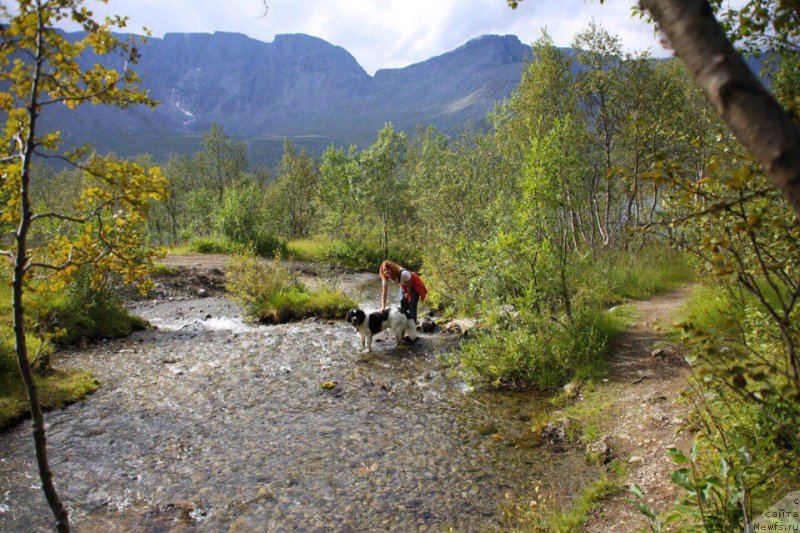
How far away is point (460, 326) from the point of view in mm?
13484

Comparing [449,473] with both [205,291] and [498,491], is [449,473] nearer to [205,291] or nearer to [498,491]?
[498,491]

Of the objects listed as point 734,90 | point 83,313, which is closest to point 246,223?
point 83,313

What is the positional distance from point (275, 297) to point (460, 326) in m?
7.32

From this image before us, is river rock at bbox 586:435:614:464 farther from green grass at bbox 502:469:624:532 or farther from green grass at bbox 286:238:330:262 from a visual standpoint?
green grass at bbox 286:238:330:262

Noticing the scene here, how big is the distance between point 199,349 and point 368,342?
16.6 ft

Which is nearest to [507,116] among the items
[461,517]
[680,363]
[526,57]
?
[526,57]

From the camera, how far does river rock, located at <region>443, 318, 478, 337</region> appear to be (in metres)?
12.8

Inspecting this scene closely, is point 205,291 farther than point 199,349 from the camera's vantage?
Yes

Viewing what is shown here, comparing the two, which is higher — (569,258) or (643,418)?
(569,258)

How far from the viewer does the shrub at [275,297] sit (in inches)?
→ 634

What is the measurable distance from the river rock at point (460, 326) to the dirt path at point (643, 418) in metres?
4.27

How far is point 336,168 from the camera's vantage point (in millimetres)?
41406

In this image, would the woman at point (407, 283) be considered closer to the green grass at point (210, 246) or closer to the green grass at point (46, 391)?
the green grass at point (46, 391)

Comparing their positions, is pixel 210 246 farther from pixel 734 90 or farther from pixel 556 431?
pixel 734 90
